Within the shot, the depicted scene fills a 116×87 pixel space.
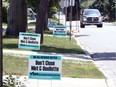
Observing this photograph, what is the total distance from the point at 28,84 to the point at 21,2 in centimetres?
1665

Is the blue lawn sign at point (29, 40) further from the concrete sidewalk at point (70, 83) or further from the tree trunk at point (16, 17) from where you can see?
the tree trunk at point (16, 17)

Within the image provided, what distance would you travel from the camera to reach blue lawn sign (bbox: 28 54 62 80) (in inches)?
348

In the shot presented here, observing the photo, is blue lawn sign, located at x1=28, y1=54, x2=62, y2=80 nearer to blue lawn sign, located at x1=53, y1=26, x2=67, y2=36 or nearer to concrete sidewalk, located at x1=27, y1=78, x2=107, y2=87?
concrete sidewalk, located at x1=27, y1=78, x2=107, y2=87

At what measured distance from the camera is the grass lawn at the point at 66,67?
44.7ft

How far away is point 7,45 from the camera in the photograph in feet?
72.1

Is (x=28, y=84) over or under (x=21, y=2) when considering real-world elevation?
under

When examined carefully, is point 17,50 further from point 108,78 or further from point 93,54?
point 108,78

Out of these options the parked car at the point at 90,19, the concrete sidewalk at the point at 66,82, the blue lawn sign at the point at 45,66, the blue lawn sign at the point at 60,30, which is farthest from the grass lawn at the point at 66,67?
the parked car at the point at 90,19

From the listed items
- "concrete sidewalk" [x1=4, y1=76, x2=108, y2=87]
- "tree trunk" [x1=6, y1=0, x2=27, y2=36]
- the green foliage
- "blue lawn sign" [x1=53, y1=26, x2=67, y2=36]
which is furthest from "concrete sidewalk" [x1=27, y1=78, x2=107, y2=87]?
the green foliage

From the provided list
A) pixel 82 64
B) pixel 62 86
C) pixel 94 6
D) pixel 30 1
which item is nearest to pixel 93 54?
pixel 82 64

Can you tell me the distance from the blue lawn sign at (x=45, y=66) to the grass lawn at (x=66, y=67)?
3.57 m

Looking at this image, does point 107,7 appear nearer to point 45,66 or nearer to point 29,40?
point 29,40

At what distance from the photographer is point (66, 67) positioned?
15.2 meters

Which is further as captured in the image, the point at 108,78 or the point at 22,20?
the point at 22,20
